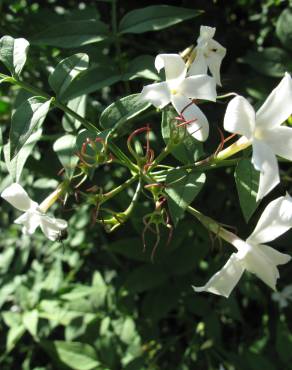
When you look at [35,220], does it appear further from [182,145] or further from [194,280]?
[194,280]

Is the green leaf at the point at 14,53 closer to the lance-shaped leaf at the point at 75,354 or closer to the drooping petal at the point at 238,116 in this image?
the drooping petal at the point at 238,116

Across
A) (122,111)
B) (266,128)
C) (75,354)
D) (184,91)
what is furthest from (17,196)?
(75,354)

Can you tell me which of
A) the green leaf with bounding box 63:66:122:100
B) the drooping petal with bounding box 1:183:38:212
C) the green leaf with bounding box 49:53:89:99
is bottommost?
the drooping petal with bounding box 1:183:38:212

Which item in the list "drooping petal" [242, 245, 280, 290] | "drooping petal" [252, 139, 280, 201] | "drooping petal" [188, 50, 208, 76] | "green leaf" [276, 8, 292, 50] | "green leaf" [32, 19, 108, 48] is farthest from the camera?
"green leaf" [276, 8, 292, 50]

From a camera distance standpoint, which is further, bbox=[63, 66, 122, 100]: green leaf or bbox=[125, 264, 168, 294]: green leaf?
bbox=[125, 264, 168, 294]: green leaf

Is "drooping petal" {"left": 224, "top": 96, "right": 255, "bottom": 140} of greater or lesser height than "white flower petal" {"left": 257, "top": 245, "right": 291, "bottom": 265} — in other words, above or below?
above

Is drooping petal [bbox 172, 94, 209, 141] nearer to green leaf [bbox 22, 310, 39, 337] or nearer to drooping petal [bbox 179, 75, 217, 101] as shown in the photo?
drooping petal [bbox 179, 75, 217, 101]

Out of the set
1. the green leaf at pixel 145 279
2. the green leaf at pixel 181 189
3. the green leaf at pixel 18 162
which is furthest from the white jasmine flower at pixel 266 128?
the green leaf at pixel 145 279

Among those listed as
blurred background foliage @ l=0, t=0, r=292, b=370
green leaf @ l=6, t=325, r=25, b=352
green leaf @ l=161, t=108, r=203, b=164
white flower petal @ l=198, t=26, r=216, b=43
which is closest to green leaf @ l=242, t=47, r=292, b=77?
blurred background foliage @ l=0, t=0, r=292, b=370

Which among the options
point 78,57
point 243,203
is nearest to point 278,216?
point 243,203
